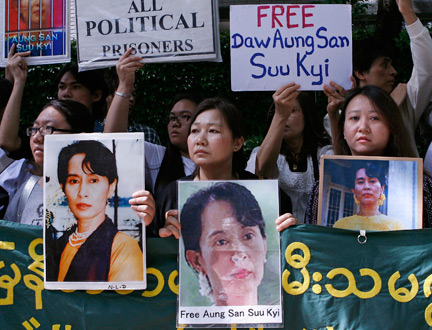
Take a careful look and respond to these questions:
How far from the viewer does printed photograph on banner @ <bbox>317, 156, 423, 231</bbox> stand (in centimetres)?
277

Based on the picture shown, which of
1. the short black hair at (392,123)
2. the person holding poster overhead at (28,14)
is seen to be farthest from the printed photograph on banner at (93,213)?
the person holding poster overhead at (28,14)

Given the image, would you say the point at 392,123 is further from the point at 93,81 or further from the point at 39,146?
the point at 93,81

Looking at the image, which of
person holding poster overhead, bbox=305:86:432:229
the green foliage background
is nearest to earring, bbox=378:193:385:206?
person holding poster overhead, bbox=305:86:432:229

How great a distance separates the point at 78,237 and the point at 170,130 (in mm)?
1280

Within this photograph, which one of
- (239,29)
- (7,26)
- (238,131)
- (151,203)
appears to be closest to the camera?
(151,203)

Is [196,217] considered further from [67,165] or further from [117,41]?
[117,41]

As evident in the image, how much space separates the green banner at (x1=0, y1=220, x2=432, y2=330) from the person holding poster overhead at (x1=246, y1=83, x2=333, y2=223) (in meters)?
0.71

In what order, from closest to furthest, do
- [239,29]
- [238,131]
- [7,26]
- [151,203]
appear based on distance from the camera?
[151,203] → [238,131] → [239,29] → [7,26]

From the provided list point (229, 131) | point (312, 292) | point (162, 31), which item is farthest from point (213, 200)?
point (162, 31)

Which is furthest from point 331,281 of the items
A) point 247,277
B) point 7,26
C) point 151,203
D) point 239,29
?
point 7,26

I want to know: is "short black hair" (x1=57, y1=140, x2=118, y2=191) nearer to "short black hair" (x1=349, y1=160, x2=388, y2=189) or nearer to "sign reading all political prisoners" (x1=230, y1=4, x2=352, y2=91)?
"sign reading all political prisoners" (x1=230, y1=4, x2=352, y2=91)

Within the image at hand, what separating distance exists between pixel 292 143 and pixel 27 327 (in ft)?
6.37

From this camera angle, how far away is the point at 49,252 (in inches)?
108

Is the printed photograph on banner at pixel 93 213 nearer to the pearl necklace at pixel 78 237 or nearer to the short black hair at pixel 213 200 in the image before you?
the pearl necklace at pixel 78 237
